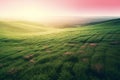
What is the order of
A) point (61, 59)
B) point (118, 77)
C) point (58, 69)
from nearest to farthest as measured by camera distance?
point (118, 77), point (58, 69), point (61, 59)

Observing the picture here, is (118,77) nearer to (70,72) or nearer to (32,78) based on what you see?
(70,72)

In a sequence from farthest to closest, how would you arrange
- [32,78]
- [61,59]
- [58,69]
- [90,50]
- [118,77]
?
[90,50] < [61,59] < [58,69] < [32,78] < [118,77]

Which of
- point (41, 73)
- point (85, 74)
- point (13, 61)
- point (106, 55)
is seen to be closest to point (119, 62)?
point (106, 55)

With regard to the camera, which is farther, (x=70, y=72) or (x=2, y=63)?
(x=2, y=63)

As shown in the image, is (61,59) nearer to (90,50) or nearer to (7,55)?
(90,50)

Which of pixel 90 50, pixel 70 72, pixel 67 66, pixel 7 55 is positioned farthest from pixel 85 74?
pixel 7 55

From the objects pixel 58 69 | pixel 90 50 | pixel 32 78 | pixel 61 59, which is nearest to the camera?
pixel 32 78

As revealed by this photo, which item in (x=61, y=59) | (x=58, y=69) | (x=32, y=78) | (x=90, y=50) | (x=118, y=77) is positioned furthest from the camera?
(x=90, y=50)

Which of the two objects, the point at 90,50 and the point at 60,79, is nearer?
the point at 60,79
